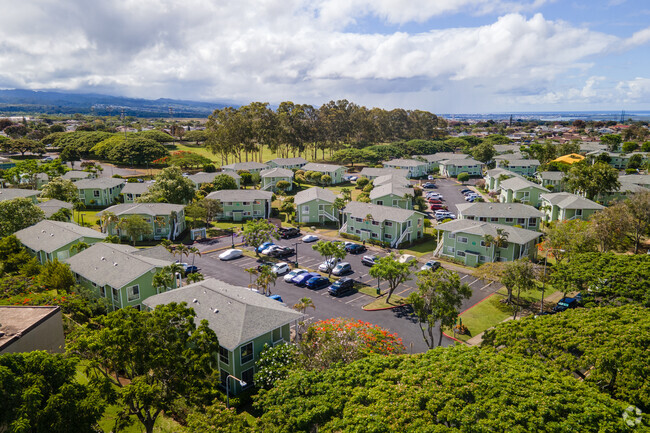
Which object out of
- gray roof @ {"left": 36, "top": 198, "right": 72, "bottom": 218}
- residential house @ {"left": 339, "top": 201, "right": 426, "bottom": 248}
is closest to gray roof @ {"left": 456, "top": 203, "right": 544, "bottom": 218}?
residential house @ {"left": 339, "top": 201, "right": 426, "bottom": 248}

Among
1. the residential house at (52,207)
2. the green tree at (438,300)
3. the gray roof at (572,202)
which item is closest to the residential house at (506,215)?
the gray roof at (572,202)

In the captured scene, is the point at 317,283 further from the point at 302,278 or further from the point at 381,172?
the point at 381,172

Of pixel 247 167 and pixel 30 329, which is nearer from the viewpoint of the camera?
pixel 30 329

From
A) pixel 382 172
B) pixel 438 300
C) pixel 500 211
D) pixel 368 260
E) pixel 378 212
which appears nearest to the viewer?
pixel 438 300

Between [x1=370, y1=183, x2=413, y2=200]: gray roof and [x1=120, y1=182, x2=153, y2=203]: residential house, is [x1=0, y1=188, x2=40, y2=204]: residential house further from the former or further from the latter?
[x1=370, y1=183, x2=413, y2=200]: gray roof

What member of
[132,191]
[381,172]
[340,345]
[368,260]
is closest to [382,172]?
[381,172]

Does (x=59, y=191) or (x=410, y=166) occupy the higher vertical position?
(x=410, y=166)
